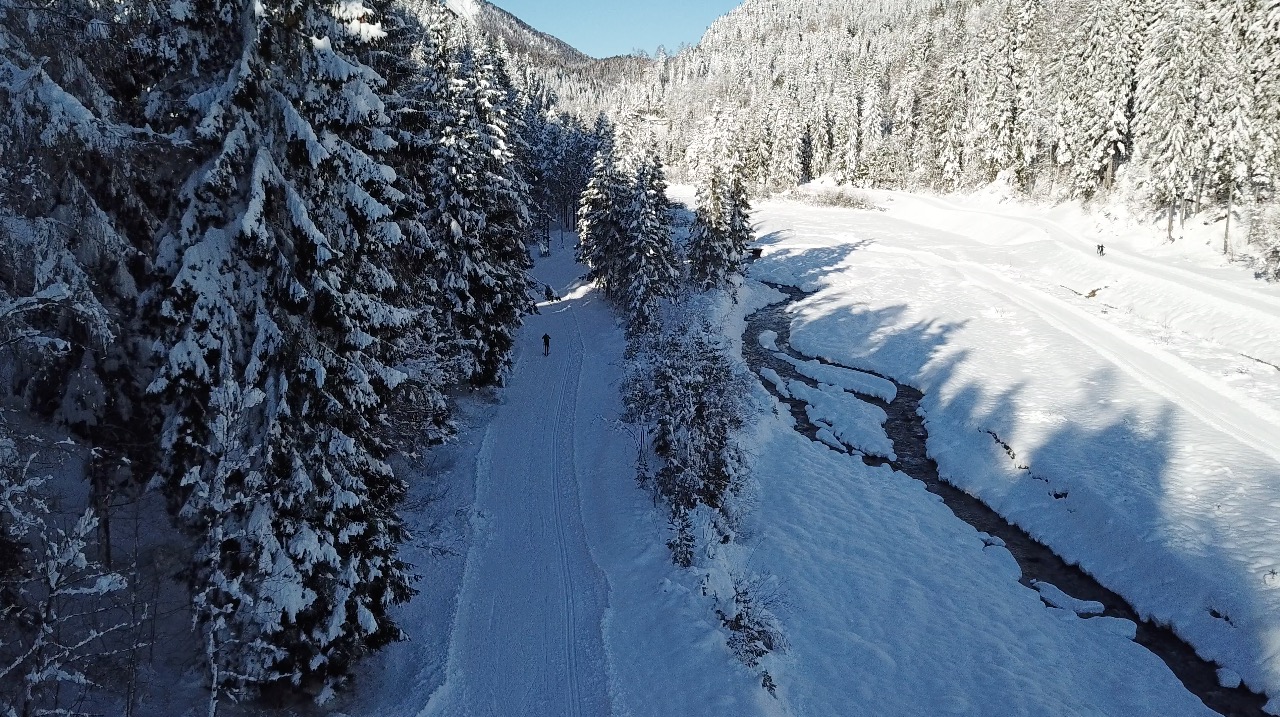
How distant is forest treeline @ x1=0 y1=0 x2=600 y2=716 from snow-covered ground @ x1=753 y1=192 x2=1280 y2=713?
12653mm

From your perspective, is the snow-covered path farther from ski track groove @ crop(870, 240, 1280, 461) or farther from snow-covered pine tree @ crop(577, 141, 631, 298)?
ski track groove @ crop(870, 240, 1280, 461)

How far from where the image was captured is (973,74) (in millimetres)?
76125

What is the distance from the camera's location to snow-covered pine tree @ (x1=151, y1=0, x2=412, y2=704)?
28.9 feet

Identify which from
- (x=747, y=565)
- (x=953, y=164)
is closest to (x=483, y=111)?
(x=747, y=565)

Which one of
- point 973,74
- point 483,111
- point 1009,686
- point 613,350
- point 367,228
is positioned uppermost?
point 973,74

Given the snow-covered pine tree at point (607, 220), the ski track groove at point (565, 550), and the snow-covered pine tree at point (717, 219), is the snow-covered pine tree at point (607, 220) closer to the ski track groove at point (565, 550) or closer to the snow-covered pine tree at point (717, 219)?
the snow-covered pine tree at point (717, 219)

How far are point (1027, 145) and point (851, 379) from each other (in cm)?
4691

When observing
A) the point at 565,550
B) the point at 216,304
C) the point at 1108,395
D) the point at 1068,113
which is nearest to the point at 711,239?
the point at 1108,395

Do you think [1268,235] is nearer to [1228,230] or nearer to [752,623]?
[1228,230]

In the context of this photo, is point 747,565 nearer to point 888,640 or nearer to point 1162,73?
point 888,640

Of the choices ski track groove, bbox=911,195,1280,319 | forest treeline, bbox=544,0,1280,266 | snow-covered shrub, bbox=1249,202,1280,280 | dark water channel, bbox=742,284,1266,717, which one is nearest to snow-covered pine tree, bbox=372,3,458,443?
dark water channel, bbox=742,284,1266,717

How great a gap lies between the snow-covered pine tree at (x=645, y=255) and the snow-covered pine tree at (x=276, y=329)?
2569 centimetres

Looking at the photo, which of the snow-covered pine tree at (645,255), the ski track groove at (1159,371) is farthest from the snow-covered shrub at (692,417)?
the ski track groove at (1159,371)

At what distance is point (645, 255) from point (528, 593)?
85.4 ft
